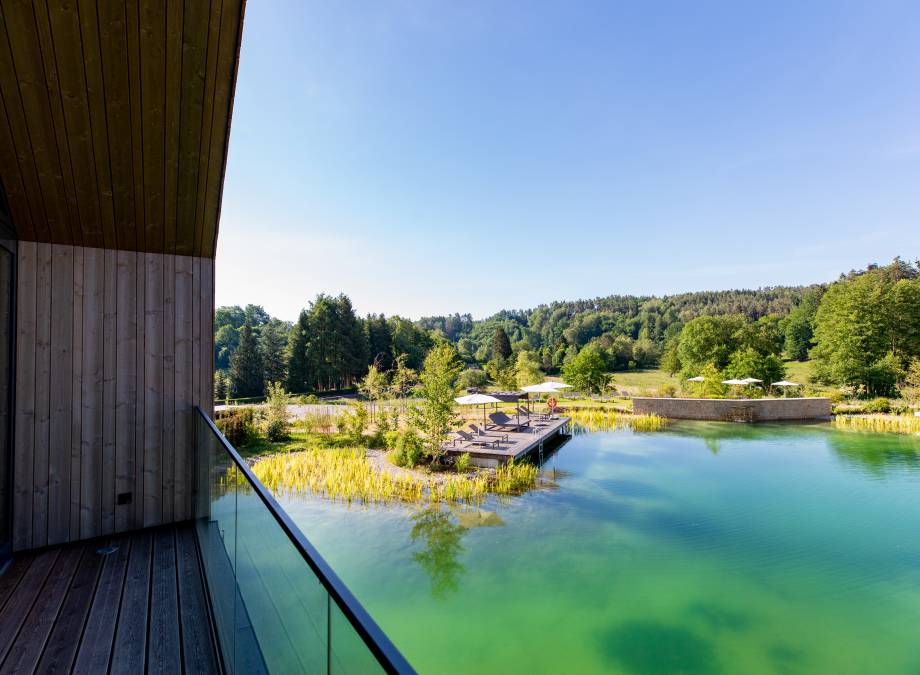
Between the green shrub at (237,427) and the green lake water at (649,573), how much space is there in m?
5.03

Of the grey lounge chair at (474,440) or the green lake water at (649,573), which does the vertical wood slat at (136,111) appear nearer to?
the green lake water at (649,573)

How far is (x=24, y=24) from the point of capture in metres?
1.82

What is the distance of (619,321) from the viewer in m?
59.6

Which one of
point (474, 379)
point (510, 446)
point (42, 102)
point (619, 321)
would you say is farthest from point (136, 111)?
point (619, 321)

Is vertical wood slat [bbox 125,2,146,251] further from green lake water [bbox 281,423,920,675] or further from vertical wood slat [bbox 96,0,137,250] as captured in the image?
green lake water [bbox 281,423,920,675]

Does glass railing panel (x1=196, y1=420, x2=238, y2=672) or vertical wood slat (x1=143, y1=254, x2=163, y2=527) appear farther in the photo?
vertical wood slat (x1=143, y1=254, x2=163, y2=527)

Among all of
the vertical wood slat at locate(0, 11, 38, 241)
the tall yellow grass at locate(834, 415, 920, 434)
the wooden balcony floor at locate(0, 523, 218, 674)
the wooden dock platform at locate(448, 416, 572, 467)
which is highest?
the vertical wood slat at locate(0, 11, 38, 241)

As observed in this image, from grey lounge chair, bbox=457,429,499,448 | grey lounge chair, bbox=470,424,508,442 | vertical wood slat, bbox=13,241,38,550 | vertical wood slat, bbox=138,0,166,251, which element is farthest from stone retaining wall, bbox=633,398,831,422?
vertical wood slat, bbox=13,241,38,550

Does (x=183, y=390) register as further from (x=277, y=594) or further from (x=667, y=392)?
(x=667, y=392)

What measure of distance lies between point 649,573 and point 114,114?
7.59m

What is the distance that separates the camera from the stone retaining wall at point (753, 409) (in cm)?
1947

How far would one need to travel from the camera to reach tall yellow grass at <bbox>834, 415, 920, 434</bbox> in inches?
644

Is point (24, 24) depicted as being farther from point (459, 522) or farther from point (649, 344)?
point (649, 344)

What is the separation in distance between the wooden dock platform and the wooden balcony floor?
829 centimetres
